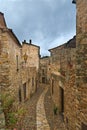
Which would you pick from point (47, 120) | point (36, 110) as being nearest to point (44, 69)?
point (36, 110)

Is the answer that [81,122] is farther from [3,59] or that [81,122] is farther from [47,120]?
[47,120]

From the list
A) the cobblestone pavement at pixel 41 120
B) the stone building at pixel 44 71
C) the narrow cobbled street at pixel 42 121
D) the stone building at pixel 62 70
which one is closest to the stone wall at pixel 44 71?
the stone building at pixel 44 71

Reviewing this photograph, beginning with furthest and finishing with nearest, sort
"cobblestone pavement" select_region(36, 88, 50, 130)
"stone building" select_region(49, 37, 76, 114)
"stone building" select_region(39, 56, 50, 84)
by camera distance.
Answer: "stone building" select_region(39, 56, 50, 84), "cobblestone pavement" select_region(36, 88, 50, 130), "stone building" select_region(49, 37, 76, 114)

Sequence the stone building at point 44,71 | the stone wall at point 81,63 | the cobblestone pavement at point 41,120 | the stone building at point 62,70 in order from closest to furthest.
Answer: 1. the stone wall at point 81,63
2. the stone building at point 62,70
3. the cobblestone pavement at point 41,120
4. the stone building at point 44,71

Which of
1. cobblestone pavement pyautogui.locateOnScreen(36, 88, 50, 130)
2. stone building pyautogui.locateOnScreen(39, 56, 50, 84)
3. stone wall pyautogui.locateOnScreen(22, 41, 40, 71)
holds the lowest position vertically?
cobblestone pavement pyautogui.locateOnScreen(36, 88, 50, 130)

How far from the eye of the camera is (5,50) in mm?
8883

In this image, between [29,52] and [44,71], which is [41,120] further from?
[44,71]

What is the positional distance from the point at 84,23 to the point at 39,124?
7012 mm

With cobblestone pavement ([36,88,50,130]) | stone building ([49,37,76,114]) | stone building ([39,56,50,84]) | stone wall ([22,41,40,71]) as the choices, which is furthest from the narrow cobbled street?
stone building ([39,56,50,84])

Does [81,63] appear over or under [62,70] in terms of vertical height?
over

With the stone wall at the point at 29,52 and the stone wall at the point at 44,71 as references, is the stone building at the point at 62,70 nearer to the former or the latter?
the stone wall at the point at 29,52

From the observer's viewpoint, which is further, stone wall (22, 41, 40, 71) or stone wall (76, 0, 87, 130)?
stone wall (22, 41, 40, 71)

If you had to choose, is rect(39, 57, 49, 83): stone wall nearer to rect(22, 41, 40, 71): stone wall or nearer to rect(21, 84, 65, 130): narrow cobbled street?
rect(22, 41, 40, 71): stone wall

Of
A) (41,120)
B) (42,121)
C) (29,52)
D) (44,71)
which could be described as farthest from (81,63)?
(44,71)
